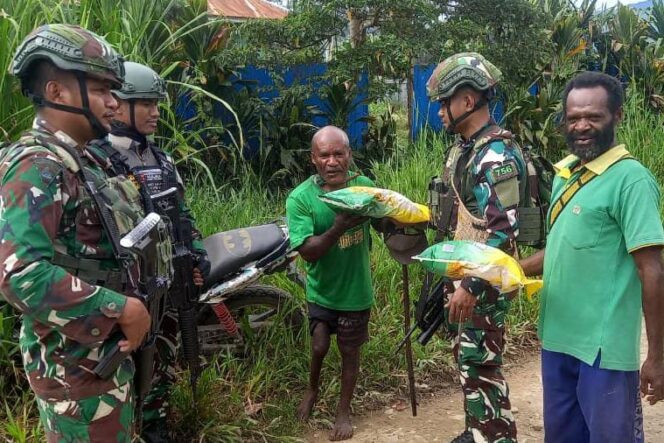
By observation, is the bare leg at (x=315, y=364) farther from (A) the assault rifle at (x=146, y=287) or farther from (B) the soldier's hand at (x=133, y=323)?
(B) the soldier's hand at (x=133, y=323)

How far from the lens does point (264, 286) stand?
4.01 metres

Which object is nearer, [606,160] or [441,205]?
[606,160]

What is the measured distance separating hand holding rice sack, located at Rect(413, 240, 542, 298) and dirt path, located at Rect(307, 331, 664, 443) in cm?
139

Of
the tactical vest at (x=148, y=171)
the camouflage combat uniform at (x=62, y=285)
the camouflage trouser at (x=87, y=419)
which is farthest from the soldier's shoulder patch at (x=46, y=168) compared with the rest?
the tactical vest at (x=148, y=171)

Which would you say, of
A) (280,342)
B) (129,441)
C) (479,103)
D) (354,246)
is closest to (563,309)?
(479,103)

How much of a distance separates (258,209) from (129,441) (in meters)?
3.51

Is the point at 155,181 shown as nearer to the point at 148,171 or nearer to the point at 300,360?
the point at 148,171

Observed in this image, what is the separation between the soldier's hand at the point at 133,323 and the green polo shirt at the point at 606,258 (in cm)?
156

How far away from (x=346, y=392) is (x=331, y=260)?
76 centimetres

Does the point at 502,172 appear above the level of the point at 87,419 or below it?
above

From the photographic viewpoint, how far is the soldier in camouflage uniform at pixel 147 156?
9.98 feet

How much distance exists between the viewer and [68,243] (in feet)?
6.43

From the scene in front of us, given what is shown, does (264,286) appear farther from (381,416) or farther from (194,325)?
(381,416)

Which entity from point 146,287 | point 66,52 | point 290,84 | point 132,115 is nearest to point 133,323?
point 146,287
